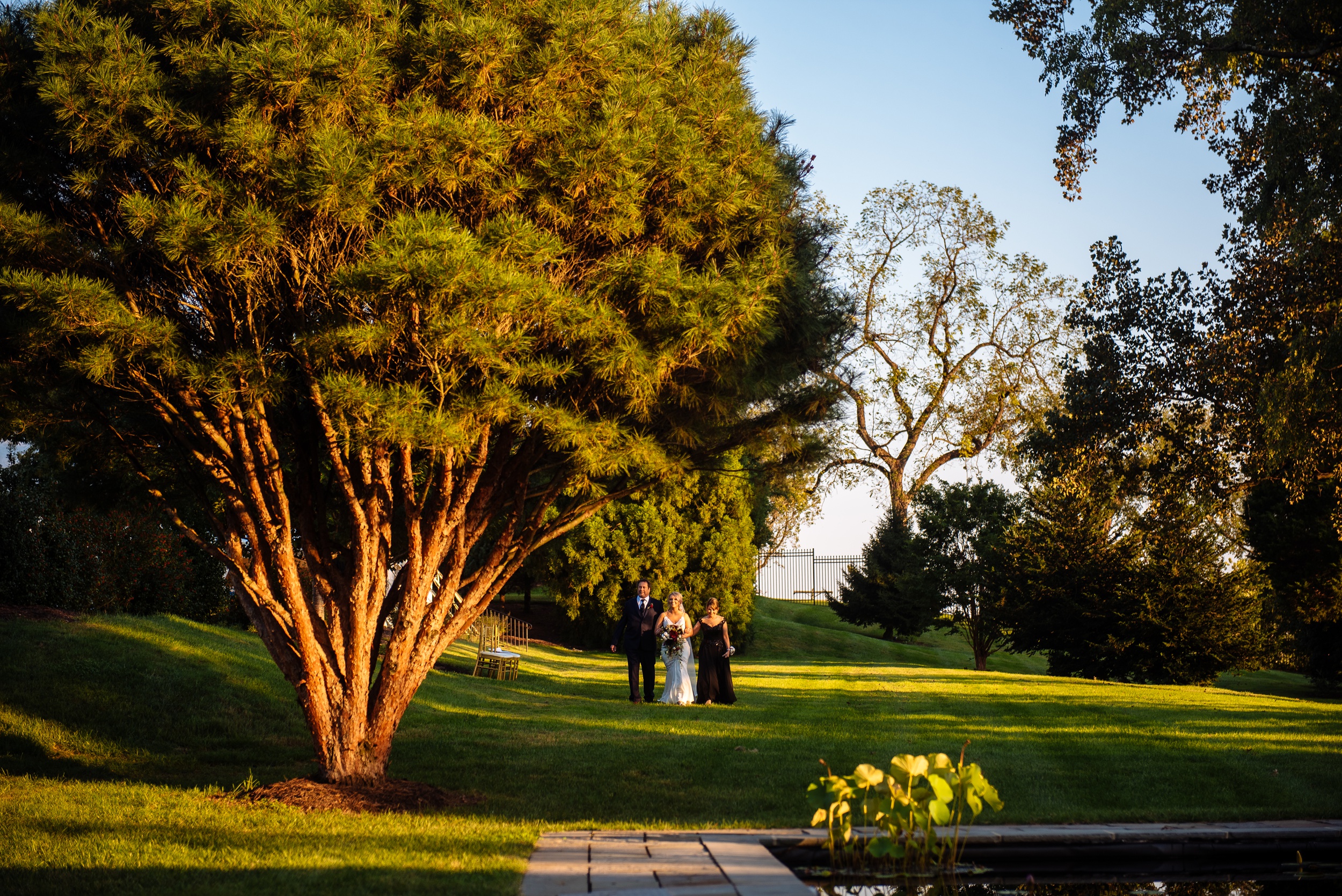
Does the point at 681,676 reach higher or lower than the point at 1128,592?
lower

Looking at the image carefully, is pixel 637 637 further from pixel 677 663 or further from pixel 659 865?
pixel 659 865

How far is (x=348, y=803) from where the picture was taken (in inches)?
275

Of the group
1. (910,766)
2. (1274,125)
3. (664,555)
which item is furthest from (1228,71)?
(664,555)

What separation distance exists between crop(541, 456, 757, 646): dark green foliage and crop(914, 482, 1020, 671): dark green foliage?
5631 millimetres

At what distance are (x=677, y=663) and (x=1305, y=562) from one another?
15.3 metres

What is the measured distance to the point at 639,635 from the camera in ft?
49.1

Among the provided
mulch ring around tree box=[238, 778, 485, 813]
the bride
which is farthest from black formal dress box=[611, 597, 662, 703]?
mulch ring around tree box=[238, 778, 485, 813]

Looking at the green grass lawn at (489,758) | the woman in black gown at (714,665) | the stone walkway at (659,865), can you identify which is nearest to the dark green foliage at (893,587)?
the green grass lawn at (489,758)

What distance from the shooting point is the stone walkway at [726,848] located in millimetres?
4520

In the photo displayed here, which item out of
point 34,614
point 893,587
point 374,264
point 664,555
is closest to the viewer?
point 374,264

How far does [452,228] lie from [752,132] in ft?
8.58

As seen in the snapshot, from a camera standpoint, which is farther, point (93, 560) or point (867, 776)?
point (93, 560)

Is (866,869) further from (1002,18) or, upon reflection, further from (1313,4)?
(1002,18)

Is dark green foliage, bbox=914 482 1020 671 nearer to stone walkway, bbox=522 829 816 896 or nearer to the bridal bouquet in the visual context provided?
the bridal bouquet
